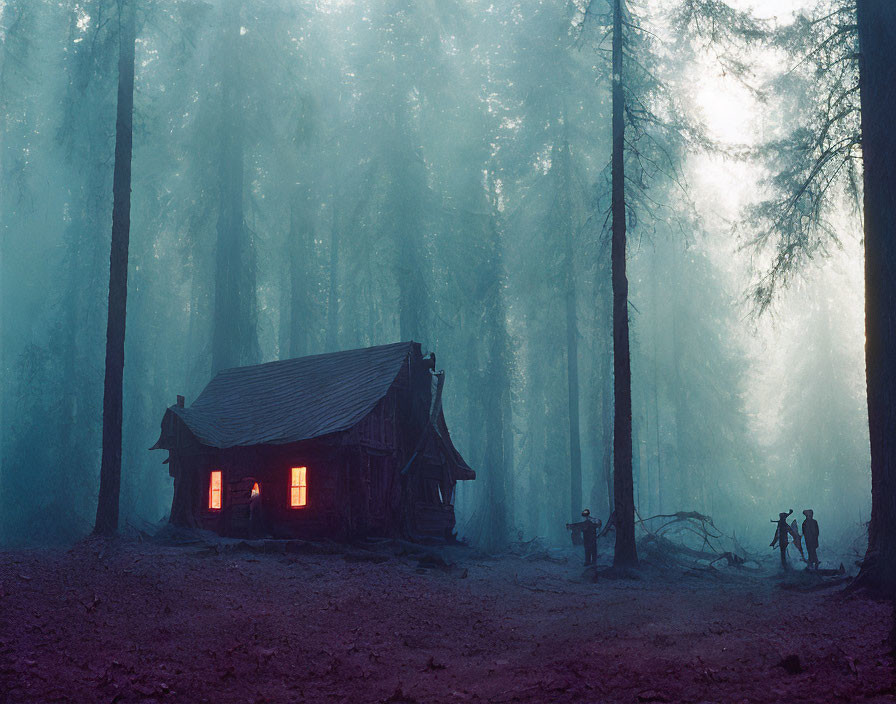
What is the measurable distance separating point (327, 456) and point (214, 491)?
4.76m

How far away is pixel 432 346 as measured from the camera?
32469 mm

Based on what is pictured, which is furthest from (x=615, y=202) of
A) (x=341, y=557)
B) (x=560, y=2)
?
(x=560, y=2)

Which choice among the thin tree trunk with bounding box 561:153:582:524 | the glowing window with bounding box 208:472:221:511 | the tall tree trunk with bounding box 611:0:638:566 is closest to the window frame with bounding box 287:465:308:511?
the glowing window with bounding box 208:472:221:511

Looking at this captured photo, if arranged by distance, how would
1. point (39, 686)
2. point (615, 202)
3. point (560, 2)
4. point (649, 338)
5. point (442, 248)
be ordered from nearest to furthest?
point (39, 686) → point (615, 202) → point (560, 2) → point (442, 248) → point (649, 338)

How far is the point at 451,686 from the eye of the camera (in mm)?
7086

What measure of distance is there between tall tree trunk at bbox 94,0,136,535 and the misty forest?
0.09 metres

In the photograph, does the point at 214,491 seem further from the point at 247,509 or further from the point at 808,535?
the point at 808,535

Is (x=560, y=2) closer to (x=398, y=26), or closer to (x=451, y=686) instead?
(x=398, y=26)

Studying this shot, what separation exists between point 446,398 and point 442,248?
10.1 m

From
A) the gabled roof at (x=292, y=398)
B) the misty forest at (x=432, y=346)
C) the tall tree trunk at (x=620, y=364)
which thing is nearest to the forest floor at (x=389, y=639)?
the misty forest at (x=432, y=346)

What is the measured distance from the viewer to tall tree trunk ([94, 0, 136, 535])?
15883 millimetres

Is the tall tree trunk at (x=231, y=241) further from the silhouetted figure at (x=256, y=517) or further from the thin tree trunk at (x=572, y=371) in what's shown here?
the thin tree trunk at (x=572, y=371)

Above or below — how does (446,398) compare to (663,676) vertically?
above

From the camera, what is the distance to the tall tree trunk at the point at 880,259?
11.2 m
